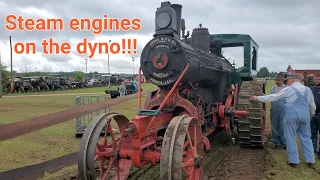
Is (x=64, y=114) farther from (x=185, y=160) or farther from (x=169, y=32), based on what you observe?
(x=169, y=32)

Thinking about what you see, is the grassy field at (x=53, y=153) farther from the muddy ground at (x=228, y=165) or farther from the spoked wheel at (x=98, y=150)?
the spoked wheel at (x=98, y=150)

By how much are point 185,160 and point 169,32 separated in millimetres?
2132

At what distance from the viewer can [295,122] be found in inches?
222

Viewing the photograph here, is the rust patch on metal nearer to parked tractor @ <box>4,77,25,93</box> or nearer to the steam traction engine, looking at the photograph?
the steam traction engine

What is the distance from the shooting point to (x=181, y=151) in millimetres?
3383

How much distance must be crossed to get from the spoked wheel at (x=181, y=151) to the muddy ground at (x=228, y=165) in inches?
41.5

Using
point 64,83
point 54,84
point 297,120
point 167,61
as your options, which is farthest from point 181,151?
point 64,83

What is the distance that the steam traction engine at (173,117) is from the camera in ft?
12.0

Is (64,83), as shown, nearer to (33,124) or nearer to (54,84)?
(54,84)

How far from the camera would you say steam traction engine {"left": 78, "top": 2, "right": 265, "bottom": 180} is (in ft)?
12.0

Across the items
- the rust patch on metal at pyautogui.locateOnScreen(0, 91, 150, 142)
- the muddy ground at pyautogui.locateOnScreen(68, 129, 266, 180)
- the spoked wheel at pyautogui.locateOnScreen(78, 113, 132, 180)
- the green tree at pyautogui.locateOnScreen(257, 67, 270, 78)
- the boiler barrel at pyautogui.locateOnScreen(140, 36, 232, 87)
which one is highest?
the green tree at pyautogui.locateOnScreen(257, 67, 270, 78)

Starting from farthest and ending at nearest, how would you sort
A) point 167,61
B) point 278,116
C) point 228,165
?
point 278,116 → point 228,165 → point 167,61

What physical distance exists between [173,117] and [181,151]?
1509 mm

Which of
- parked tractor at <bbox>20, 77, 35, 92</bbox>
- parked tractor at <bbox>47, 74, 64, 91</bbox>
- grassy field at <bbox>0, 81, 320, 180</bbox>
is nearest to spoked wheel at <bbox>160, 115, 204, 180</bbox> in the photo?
grassy field at <bbox>0, 81, 320, 180</bbox>
